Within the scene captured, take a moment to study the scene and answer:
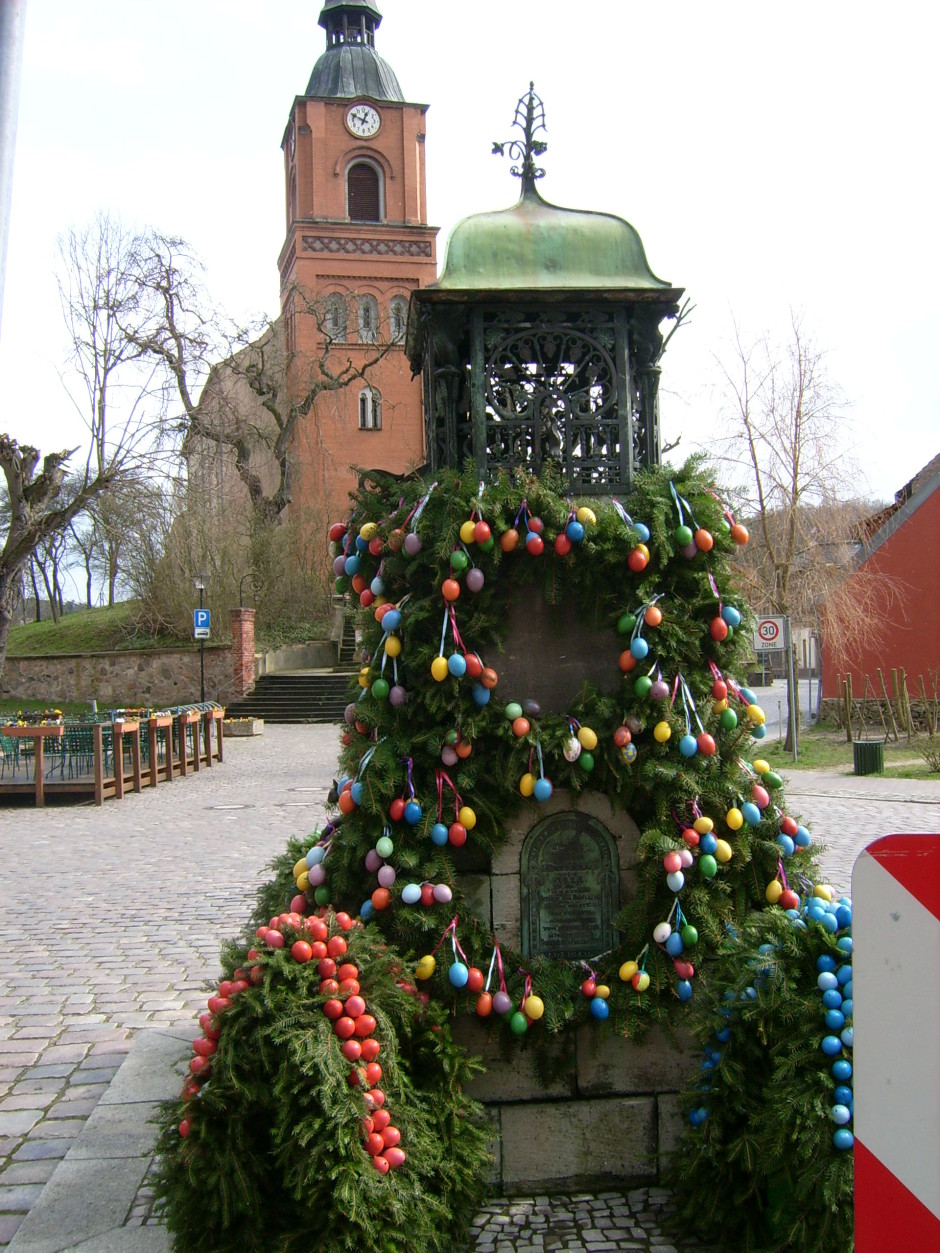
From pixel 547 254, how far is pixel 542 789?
187 cm

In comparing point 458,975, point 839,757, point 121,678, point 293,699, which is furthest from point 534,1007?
point 121,678

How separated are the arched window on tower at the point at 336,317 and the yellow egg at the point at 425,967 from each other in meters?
40.5

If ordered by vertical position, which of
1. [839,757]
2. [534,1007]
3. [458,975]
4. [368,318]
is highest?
[368,318]

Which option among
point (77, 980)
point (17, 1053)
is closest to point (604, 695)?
point (17, 1053)

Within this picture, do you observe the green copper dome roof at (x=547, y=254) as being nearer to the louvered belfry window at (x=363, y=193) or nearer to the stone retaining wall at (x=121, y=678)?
the stone retaining wall at (x=121, y=678)

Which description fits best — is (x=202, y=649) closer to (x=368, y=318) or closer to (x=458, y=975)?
(x=368, y=318)

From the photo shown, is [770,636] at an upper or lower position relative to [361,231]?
lower

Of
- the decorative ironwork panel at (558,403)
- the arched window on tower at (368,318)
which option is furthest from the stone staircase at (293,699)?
the decorative ironwork panel at (558,403)

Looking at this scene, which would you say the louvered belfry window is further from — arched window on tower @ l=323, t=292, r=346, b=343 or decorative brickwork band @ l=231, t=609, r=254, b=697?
decorative brickwork band @ l=231, t=609, r=254, b=697

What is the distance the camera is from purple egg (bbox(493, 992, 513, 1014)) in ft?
11.5

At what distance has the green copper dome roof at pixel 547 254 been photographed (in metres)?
3.96

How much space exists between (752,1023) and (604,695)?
1116 millimetres

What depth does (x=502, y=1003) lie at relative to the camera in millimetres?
3502

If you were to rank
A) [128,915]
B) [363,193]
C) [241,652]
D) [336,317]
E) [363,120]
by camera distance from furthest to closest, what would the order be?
[363,193], [363,120], [336,317], [241,652], [128,915]
